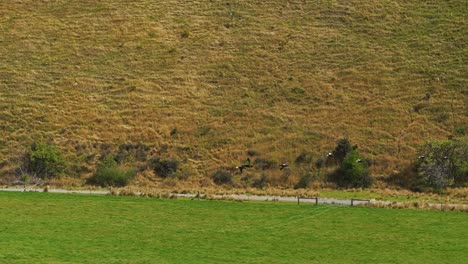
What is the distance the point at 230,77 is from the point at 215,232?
88.0 feet

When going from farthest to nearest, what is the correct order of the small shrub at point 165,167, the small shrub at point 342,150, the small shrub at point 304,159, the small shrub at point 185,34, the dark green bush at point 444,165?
the small shrub at point 185,34, the small shrub at point 304,159, the small shrub at point 342,150, the small shrub at point 165,167, the dark green bush at point 444,165

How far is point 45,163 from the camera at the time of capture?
39406 millimetres

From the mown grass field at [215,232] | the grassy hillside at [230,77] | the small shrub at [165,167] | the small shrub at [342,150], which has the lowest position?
the mown grass field at [215,232]

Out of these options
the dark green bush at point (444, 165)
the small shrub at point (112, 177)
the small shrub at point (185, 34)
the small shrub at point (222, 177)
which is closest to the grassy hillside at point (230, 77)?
the small shrub at point (185, 34)

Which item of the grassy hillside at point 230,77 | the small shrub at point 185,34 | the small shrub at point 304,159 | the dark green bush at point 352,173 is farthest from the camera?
the small shrub at point 185,34

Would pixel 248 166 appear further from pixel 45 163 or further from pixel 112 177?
pixel 45 163

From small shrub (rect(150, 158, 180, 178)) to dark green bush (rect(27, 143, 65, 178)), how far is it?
5102mm

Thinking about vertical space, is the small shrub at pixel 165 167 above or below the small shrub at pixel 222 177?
above

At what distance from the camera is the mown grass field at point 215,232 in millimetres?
20328

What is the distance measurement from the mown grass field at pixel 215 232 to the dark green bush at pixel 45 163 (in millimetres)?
7850

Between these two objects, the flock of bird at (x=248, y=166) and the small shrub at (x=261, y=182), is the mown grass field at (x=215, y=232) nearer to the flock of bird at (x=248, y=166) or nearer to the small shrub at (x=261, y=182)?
the small shrub at (x=261, y=182)

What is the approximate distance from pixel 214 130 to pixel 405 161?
450 inches

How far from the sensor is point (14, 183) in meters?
38.4

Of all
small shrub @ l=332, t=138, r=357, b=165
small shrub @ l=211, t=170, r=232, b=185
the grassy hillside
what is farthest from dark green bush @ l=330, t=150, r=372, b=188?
small shrub @ l=211, t=170, r=232, b=185
